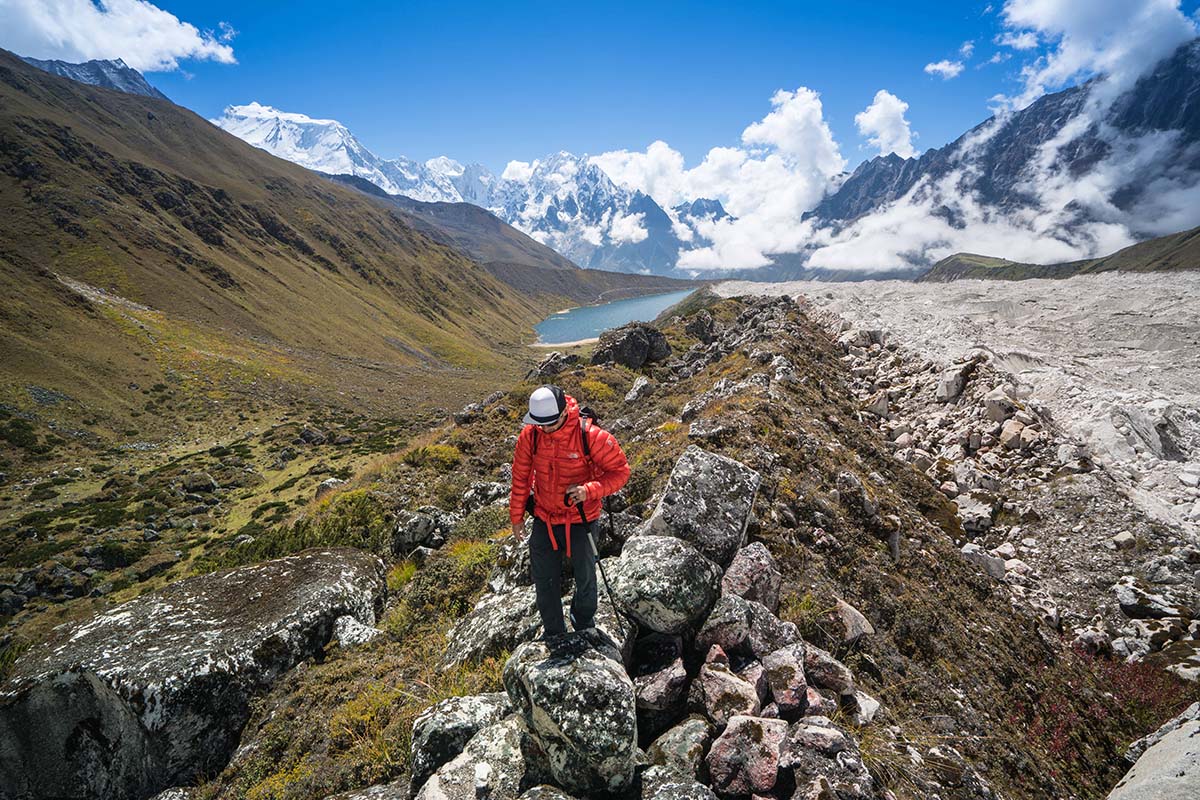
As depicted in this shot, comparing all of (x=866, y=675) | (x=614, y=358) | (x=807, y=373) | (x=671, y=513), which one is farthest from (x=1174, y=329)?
(x=671, y=513)

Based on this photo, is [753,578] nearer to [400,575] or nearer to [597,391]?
[400,575]

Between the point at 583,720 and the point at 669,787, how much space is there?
983mm

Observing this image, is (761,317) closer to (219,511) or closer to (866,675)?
(866,675)

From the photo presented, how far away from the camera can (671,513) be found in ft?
25.0

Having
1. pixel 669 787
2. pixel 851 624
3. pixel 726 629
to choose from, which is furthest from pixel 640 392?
pixel 669 787

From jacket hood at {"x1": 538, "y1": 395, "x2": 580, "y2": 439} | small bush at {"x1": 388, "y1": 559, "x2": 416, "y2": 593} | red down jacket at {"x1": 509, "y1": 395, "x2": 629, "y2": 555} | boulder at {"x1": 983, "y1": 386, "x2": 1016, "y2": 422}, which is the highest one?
boulder at {"x1": 983, "y1": 386, "x2": 1016, "y2": 422}

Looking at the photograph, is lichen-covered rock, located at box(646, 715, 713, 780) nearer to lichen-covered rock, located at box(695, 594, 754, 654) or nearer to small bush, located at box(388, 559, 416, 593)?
lichen-covered rock, located at box(695, 594, 754, 654)

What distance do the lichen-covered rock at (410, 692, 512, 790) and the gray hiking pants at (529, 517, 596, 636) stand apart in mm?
1042

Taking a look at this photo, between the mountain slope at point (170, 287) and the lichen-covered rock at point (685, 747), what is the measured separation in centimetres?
6603

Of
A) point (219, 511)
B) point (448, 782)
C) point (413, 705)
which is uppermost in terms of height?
point (448, 782)

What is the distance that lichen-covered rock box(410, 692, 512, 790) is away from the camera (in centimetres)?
527

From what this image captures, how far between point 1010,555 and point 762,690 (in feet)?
40.0

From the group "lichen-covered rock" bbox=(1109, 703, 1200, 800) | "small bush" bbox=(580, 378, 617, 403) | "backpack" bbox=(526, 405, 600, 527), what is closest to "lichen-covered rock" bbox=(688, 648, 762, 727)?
"backpack" bbox=(526, 405, 600, 527)

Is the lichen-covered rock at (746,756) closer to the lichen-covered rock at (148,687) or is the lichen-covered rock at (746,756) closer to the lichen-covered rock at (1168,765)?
the lichen-covered rock at (1168,765)
